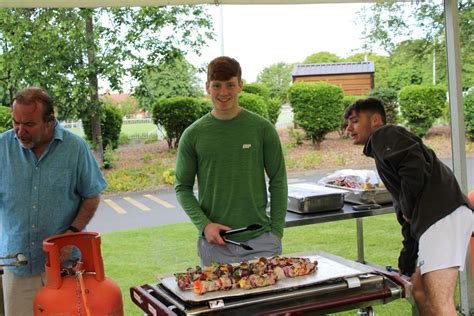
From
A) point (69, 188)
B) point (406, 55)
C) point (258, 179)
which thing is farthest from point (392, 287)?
point (406, 55)

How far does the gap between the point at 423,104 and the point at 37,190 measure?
7.05m

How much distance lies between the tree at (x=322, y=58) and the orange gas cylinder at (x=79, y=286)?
701cm

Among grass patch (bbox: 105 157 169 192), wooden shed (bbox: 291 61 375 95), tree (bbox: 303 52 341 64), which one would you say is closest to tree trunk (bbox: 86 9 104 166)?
grass patch (bbox: 105 157 169 192)

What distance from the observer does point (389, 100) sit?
862cm

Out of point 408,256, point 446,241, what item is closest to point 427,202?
point 446,241

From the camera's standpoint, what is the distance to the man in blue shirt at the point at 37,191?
2197mm

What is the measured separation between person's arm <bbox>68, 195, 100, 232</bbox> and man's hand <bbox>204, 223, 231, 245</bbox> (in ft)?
1.54

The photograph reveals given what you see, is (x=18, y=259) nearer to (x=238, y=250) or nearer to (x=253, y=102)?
(x=238, y=250)

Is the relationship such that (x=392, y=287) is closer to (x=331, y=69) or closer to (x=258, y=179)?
(x=258, y=179)

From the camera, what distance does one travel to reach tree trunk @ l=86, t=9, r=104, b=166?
6.89 meters

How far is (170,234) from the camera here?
6.77 meters

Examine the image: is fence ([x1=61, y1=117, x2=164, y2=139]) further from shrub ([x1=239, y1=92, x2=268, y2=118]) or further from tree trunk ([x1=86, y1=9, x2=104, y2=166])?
shrub ([x1=239, y1=92, x2=268, y2=118])

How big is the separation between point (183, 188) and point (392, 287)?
0.99 m

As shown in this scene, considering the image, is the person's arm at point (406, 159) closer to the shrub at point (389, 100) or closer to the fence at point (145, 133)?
the fence at point (145, 133)
